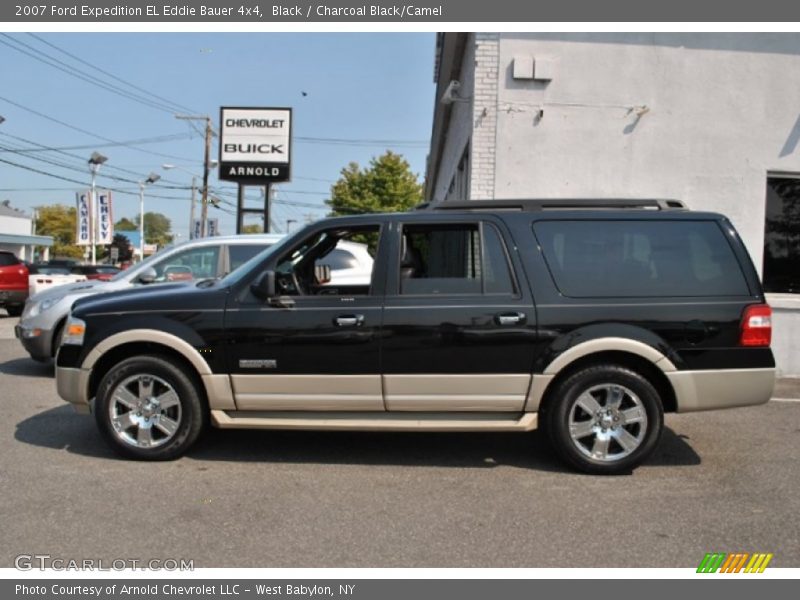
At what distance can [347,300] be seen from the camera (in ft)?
16.1

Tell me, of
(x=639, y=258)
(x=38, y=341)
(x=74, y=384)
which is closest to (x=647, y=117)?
(x=639, y=258)

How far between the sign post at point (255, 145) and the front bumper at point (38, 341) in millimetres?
7187

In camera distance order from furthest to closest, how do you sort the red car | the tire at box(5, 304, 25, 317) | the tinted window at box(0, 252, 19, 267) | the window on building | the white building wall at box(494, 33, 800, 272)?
the tire at box(5, 304, 25, 317) < the tinted window at box(0, 252, 19, 267) < the red car < the window on building < the white building wall at box(494, 33, 800, 272)

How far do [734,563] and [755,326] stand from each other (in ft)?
6.19

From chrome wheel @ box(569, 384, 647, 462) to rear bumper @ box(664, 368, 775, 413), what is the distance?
0.31m

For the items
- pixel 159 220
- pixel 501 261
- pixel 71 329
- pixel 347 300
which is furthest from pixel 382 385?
pixel 159 220

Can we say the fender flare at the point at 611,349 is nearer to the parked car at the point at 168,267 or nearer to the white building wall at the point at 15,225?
the parked car at the point at 168,267

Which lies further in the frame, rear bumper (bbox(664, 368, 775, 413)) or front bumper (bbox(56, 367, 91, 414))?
front bumper (bbox(56, 367, 91, 414))

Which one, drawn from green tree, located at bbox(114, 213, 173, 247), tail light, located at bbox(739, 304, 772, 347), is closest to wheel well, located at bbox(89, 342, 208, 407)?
tail light, located at bbox(739, 304, 772, 347)

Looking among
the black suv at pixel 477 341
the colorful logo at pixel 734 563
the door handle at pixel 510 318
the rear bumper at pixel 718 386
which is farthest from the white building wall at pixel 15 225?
the colorful logo at pixel 734 563

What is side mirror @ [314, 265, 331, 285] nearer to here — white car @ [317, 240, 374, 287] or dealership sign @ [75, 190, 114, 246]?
white car @ [317, 240, 374, 287]

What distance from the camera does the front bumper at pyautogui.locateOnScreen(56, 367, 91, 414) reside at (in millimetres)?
5078

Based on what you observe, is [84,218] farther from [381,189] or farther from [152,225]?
[152,225]

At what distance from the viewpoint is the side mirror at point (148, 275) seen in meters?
7.89
